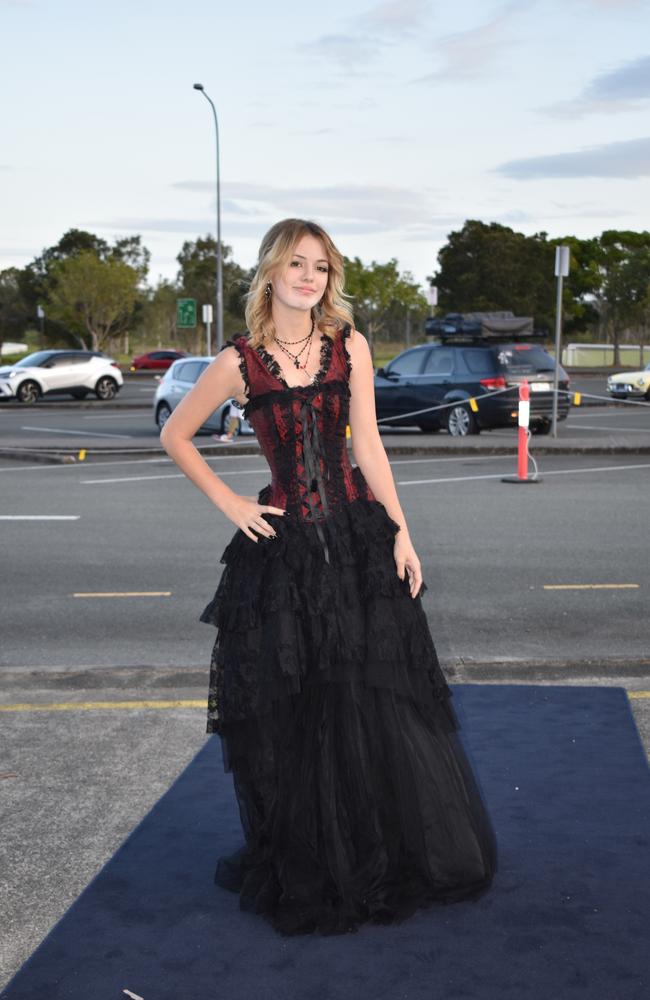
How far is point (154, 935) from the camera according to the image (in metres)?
3.54

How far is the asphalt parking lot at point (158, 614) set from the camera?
4.55m

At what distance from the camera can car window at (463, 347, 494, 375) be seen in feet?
68.9

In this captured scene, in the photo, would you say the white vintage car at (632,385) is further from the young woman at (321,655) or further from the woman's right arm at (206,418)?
the woman's right arm at (206,418)

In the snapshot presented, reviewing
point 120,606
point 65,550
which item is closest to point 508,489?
point 65,550

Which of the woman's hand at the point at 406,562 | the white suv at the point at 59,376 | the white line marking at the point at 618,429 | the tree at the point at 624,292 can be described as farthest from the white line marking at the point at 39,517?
the tree at the point at 624,292

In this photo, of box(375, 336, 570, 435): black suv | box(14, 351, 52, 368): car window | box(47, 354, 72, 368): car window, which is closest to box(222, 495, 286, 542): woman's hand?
box(375, 336, 570, 435): black suv

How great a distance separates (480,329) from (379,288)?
51.5 meters

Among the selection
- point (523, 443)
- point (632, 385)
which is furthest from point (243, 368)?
point (632, 385)

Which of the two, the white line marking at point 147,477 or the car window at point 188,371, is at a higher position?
the car window at point 188,371

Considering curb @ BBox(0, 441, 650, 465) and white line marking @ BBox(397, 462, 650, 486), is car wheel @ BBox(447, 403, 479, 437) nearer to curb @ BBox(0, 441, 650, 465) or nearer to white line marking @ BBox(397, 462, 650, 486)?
curb @ BBox(0, 441, 650, 465)

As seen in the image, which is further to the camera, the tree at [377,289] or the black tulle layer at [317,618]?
the tree at [377,289]

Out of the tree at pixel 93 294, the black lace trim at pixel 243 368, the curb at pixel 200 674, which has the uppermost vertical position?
the tree at pixel 93 294

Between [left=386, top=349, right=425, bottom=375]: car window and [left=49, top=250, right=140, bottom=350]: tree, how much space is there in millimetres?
51094

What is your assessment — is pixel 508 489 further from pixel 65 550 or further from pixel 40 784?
pixel 40 784
